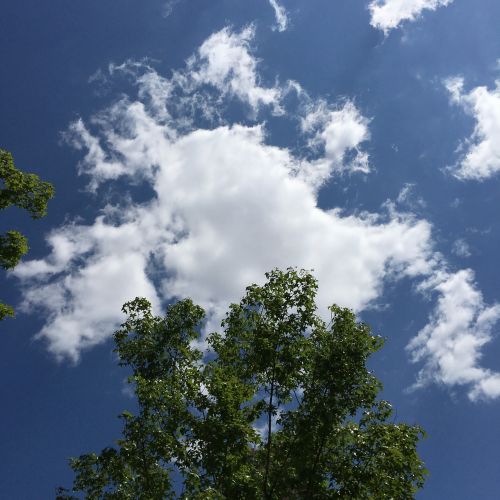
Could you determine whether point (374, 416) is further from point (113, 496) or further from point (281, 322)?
point (113, 496)

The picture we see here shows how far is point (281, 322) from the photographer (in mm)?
20656

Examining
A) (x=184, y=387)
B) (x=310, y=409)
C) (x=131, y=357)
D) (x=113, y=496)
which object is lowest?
(x=113, y=496)

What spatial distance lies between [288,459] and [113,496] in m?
10.2

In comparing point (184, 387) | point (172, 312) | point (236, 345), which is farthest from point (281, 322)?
point (172, 312)

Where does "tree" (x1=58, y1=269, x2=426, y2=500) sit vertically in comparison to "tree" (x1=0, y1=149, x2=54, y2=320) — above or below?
below

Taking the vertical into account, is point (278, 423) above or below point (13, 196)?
below

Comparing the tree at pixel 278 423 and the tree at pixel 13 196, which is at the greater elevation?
the tree at pixel 13 196

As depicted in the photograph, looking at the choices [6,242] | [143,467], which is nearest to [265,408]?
[143,467]

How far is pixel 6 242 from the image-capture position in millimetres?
19656

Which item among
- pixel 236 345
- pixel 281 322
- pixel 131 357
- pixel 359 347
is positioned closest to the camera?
pixel 359 347

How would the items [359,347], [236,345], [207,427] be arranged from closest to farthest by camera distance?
[207,427] < [359,347] < [236,345]

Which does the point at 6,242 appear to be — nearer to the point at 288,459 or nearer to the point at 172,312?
the point at 172,312

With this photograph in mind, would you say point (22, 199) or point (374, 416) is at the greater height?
point (22, 199)

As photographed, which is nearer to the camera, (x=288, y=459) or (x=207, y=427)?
(x=207, y=427)
